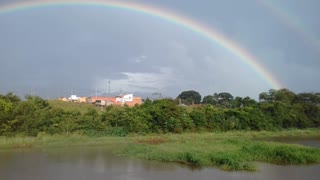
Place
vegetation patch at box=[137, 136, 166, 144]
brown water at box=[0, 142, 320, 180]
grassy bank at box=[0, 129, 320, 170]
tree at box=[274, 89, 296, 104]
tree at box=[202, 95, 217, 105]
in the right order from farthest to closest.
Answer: tree at box=[202, 95, 217, 105] → tree at box=[274, 89, 296, 104] → vegetation patch at box=[137, 136, 166, 144] → grassy bank at box=[0, 129, 320, 170] → brown water at box=[0, 142, 320, 180]

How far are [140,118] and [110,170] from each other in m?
15.5

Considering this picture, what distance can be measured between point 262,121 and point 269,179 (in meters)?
25.9

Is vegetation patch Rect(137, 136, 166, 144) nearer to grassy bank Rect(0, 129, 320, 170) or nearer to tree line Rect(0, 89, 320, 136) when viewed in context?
grassy bank Rect(0, 129, 320, 170)

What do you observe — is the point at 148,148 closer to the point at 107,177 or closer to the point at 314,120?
the point at 107,177

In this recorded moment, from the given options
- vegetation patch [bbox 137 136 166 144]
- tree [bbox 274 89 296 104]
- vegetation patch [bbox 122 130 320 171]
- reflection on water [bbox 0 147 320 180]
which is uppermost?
tree [bbox 274 89 296 104]

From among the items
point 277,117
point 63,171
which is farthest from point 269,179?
point 277,117

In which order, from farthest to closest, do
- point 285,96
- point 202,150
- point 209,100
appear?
point 209,100 → point 285,96 → point 202,150

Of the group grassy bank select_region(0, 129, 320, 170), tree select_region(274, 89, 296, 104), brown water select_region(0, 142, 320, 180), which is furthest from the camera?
tree select_region(274, 89, 296, 104)

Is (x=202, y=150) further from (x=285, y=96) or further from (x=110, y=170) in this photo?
(x=285, y=96)

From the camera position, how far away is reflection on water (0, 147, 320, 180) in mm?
14625

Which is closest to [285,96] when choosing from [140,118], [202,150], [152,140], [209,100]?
[209,100]

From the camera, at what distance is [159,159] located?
63.0 ft

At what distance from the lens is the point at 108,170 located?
1614 centimetres

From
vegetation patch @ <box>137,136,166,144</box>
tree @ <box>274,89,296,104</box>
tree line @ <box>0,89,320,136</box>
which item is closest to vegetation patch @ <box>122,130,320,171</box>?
vegetation patch @ <box>137,136,166,144</box>
